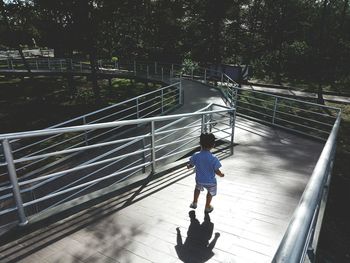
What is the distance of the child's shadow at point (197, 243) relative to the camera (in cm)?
351

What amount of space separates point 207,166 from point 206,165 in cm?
2

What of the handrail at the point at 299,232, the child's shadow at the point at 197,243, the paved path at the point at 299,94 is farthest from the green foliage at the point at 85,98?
the handrail at the point at 299,232

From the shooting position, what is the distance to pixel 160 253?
11.7ft

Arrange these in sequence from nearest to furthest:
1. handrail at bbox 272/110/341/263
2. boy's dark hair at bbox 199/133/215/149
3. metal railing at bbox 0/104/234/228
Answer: handrail at bbox 272/110/341/263
metal railing at bbox 0/104/234/228
boy's dark hair at bbox 199/133/215/149

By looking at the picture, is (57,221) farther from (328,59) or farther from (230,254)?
(328,59)

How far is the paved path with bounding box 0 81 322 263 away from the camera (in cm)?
350

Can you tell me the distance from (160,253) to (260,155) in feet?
16.5

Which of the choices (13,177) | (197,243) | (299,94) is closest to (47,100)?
(299,94)

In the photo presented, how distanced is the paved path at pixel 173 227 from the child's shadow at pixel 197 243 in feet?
0.04

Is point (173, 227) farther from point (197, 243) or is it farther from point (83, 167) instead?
point (83, 167)

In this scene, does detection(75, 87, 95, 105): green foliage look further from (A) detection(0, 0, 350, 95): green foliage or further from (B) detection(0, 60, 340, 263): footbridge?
(B) detection(0, 60, 340, 263): footbridge

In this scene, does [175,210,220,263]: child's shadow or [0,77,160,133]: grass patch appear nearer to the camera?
[175,210,220,263]: child's shadow

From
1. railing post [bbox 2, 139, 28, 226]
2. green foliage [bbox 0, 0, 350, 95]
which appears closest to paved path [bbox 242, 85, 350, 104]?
green foliage [bbox 0, 0, 350, 95]

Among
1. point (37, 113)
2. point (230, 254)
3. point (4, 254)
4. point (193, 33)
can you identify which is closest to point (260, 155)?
point (230, 254)
